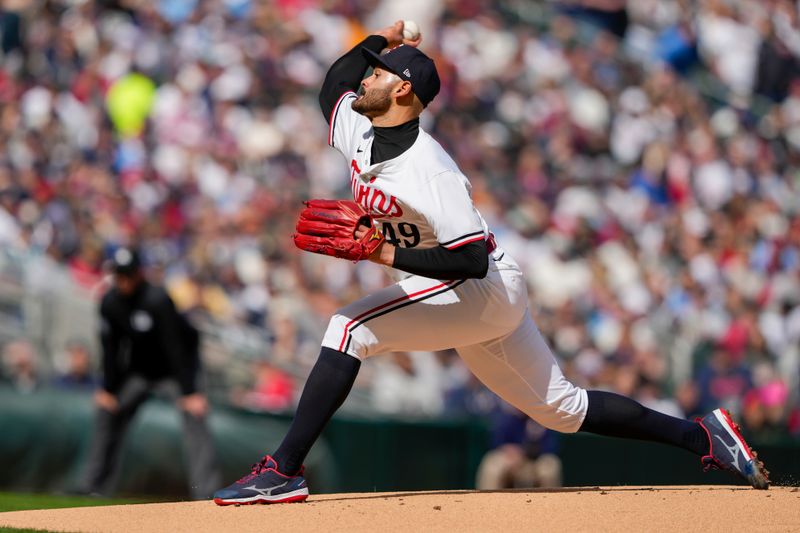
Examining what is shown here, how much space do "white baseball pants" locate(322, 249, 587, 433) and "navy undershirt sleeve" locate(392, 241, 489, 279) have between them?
0.27 metres

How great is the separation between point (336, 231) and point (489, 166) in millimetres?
8609

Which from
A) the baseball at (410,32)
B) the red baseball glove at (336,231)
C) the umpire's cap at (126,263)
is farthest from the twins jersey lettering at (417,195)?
the umpire's cap at (126,263)

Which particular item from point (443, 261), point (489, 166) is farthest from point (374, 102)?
point (489, 166)

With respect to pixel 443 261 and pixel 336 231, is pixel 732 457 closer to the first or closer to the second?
pixel 443 261

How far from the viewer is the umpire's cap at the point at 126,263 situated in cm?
752

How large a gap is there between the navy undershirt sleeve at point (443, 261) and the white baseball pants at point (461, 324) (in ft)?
0.88

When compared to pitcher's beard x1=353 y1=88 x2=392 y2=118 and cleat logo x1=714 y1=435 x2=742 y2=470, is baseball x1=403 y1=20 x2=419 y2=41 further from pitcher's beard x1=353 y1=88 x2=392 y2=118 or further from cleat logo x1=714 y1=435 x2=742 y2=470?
cleat logo x1=714 y1=435 x2=742 y2=470

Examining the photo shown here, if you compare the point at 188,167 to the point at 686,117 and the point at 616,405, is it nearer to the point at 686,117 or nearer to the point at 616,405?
the point at 686,117

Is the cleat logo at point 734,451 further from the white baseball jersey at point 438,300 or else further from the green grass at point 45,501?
the green grass at point 45,501

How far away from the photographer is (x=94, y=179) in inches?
479

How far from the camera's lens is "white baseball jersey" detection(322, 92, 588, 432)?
15.5ft

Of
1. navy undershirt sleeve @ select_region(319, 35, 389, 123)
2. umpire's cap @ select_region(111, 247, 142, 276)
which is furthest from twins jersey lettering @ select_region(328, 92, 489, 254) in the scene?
umpire's cap @ select_region(111, 247, 142, 276)

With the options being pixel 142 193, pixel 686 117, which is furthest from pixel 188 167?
pixel 686 117

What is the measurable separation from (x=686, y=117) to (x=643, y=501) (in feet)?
31.8
